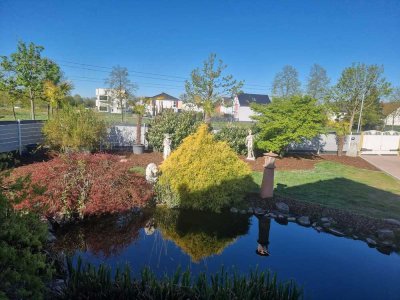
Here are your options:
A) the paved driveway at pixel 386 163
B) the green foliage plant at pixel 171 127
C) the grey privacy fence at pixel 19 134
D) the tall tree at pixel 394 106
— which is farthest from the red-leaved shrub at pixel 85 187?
the tall tree at pixel 394 106

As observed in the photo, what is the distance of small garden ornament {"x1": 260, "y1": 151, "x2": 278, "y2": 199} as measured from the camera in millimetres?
6902

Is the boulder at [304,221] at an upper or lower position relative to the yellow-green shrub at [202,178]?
lower

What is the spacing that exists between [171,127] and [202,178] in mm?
6620

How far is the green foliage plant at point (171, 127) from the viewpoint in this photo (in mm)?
12711

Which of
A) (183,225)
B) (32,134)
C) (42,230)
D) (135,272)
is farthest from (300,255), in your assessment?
(32,134)

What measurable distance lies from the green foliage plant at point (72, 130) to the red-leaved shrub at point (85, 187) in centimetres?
469

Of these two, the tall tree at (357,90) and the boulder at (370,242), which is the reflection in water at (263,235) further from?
the tall tree at (357,90)

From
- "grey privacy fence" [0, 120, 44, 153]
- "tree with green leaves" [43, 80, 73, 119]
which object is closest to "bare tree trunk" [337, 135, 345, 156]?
"grey privacy fence" [0, 120, 44, 153]

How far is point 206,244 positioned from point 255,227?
1.41 metres

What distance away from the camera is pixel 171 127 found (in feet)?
41.9

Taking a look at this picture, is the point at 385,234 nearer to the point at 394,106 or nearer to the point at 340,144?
the point at 340,144

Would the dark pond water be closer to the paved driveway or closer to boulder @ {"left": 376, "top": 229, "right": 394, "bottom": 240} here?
boulder @ {"left": 376, "top": 229, "right": 394, "bottom": 240}

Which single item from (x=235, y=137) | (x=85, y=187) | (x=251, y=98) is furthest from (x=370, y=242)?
(x=251, y=98)

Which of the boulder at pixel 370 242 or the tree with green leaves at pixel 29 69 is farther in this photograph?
the tree with green leaves at pixel 29 69
